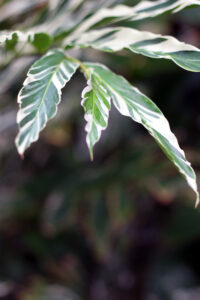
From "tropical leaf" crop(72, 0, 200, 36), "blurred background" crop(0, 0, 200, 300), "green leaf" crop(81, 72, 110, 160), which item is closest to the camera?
"green leaf" crop(81, 72, 110, 160)

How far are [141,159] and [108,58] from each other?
0.24 metres

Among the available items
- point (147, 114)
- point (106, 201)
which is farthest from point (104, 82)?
point (106, 201)

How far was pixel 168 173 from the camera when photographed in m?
1.08

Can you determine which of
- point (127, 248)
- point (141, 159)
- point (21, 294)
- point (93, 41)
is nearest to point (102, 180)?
point (141, 159)

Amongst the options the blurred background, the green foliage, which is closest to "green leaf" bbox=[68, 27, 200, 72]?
the green foliage

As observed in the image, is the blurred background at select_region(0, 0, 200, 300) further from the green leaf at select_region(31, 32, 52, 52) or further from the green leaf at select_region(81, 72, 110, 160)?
the green leaf at select_region(81, 72, 110, 160)

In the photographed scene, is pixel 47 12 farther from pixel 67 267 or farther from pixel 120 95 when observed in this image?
pixel 67 267

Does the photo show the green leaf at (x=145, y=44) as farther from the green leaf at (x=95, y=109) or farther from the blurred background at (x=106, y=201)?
the blurred background at (x=106, y=201)

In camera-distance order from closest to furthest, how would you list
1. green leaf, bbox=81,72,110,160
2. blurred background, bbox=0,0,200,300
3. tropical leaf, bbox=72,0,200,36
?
green leaf, bbox=81,72,110,160
tropical leaf, bbox=72,0,200,36
blurred background, bbox=0,0,200,300

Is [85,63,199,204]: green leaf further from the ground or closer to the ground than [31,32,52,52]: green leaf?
closer to the ground

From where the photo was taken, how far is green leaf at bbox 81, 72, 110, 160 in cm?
45

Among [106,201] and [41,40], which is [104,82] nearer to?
[41,40]

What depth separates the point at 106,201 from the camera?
1177mm

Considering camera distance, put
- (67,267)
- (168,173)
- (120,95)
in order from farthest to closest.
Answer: (67,267), (168,173), (120,95)
